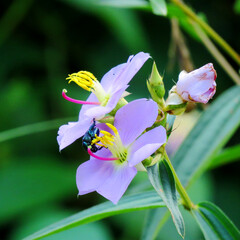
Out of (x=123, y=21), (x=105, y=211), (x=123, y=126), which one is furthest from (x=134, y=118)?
(x=123, y=21)

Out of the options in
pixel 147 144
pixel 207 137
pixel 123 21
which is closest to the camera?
pixel 147 144

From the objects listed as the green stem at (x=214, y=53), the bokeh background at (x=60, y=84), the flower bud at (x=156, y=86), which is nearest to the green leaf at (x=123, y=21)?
the bokeh background at (x=60, y=84)

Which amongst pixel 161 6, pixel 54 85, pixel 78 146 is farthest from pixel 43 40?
pixel 161 6

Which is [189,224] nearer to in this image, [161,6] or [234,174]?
[234,174]

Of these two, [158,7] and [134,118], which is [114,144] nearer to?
[134,118]

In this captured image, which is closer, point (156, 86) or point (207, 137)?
point (156, 86)

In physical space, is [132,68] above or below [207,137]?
above

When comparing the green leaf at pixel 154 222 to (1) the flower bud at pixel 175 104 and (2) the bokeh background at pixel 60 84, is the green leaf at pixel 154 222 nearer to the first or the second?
(1) the flower bud at pixel 175 104
